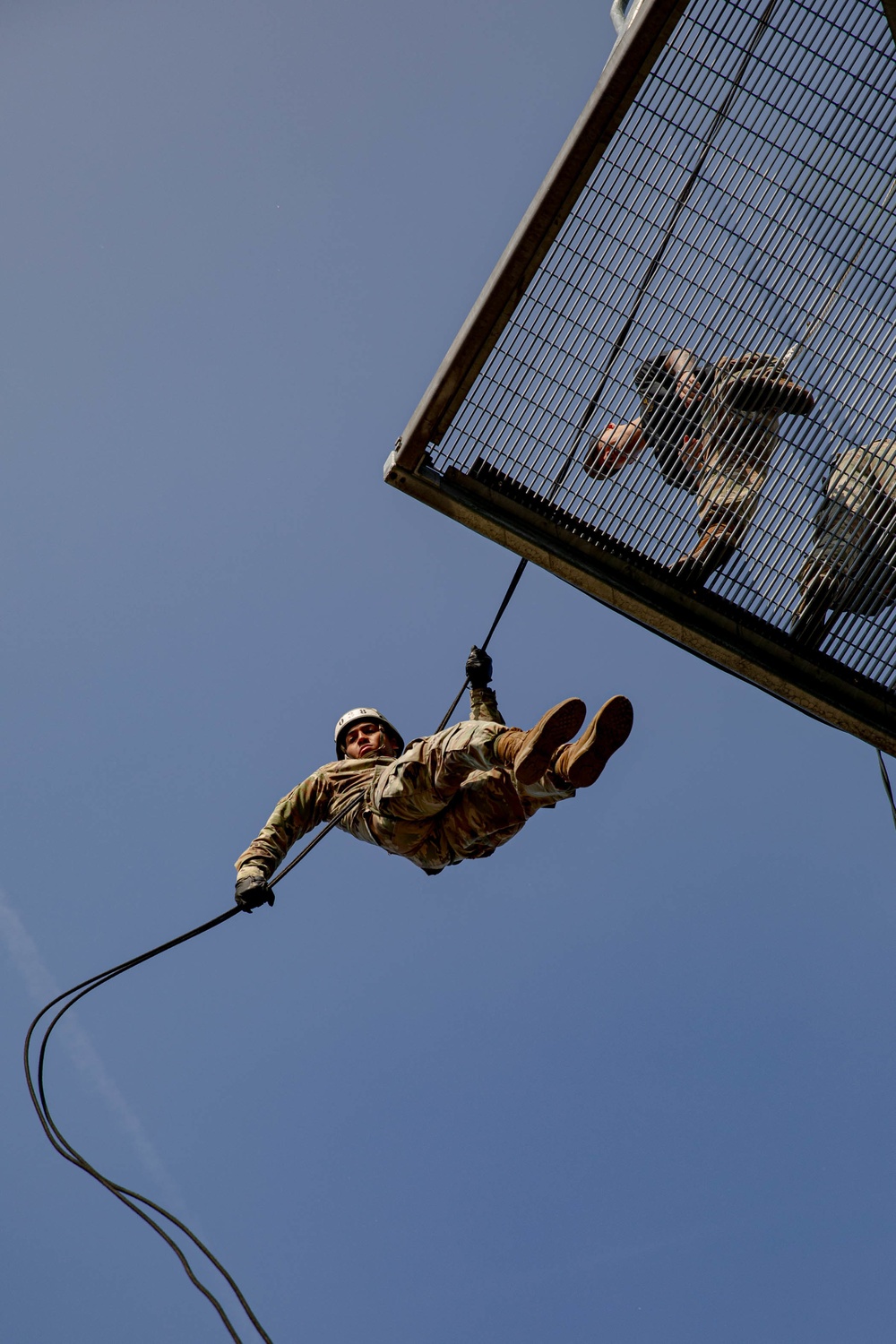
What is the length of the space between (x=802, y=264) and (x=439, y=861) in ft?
11.6

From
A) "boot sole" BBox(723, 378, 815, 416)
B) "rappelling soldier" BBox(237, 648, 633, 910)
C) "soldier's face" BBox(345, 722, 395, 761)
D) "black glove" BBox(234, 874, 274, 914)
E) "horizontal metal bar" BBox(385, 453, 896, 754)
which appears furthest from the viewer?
"soldier's face" BBox(345, 722, 395, 761)

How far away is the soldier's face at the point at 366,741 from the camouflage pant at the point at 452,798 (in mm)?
870

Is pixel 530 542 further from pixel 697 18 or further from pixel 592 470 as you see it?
pixel 697 18

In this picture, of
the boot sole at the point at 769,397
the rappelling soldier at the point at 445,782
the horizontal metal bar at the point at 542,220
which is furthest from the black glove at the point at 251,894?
the boot sole at the point at 769,397

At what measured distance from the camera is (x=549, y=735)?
5391mm

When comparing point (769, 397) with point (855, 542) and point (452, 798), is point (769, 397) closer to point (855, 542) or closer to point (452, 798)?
point (855, 542)

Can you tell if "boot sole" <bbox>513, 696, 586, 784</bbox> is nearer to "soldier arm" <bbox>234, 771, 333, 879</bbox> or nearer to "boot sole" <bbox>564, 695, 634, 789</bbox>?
"boot sole" <bbox>564, 695, 634, 789</bbox>

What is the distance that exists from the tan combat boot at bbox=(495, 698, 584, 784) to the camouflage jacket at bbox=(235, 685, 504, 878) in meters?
1.79

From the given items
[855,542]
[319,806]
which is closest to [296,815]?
[319,806]

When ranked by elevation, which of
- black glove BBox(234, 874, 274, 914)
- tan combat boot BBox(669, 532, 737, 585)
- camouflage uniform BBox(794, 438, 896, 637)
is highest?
camouflage uniform BBox(794, 438, 896, 637)

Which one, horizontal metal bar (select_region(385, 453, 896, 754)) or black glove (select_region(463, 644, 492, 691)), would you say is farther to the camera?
black glove (select_region(463, 644, 492, 691))

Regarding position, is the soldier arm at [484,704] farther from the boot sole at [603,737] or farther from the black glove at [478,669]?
the boot sole at [603,737]

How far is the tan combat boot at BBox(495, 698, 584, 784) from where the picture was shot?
17.6 feet

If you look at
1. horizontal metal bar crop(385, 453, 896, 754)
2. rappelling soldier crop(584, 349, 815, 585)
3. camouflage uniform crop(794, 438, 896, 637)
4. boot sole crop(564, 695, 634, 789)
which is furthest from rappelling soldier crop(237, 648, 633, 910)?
camouflage uniform crop(794, 438, 896, 637)
